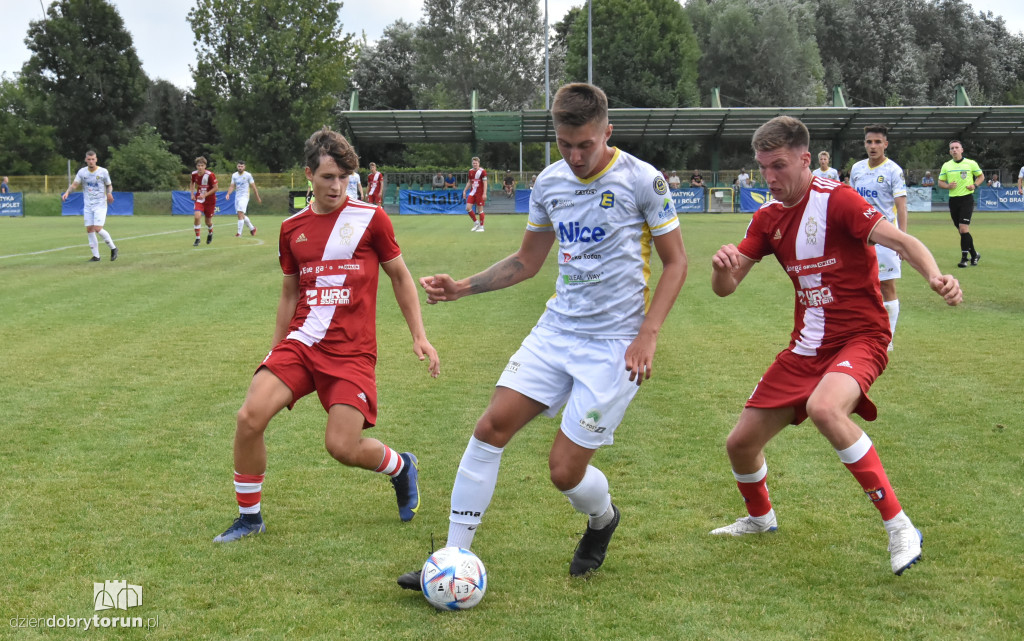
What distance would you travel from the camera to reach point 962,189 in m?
17.4

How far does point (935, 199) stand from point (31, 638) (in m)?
47.8

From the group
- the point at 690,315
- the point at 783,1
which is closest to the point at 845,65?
the point at 783,1

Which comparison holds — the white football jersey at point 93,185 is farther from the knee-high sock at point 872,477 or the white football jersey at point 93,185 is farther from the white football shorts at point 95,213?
the knee-high sock at point 872,477

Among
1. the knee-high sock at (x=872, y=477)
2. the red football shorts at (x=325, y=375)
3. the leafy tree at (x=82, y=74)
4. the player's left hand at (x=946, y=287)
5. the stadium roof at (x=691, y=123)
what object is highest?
the leafy tree at (x=82, y=74)

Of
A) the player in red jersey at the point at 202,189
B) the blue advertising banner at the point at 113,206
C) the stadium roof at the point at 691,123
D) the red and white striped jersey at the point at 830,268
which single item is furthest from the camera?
the stadium roof at the point at 691,123

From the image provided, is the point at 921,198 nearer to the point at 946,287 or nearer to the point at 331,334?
the point at 946,287

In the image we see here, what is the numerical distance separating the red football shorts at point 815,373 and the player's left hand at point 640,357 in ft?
2.83

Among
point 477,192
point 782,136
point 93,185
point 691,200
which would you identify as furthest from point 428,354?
point 691,200

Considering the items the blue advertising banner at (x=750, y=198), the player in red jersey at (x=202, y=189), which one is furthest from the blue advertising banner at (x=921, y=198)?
the player in red jersey at (x=202, y=189)

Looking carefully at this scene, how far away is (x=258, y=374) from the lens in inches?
178

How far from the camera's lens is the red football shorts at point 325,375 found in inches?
177

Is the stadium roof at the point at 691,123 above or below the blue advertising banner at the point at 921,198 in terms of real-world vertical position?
above

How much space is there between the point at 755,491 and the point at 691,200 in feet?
134

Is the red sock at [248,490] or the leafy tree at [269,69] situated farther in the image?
the leafy tree at [269,69]
